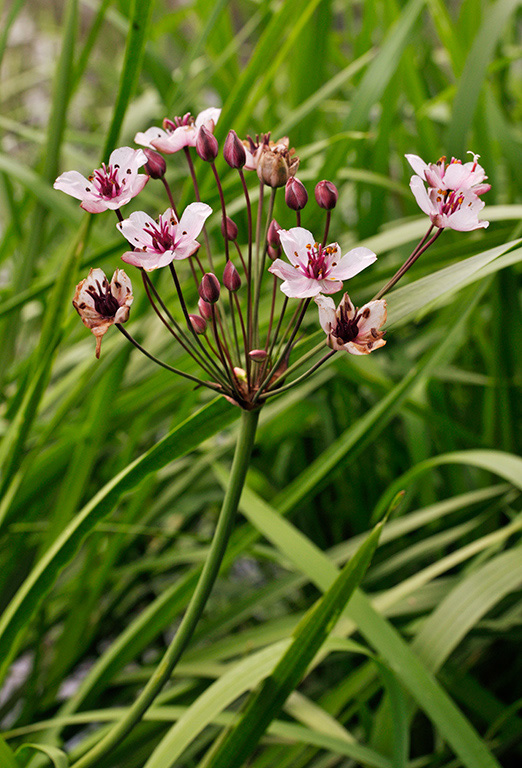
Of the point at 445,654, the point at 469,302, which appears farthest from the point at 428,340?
the point at 445,654

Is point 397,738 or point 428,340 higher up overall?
point 428,340

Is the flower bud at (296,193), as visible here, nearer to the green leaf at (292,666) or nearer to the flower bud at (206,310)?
the flower bud at (206,310)

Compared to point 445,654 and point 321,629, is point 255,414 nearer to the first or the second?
point 321,629

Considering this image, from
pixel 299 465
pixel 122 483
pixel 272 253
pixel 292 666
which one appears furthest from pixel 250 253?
pixel 299 465

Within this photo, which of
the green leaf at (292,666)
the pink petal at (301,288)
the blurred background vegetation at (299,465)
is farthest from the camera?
the blurred background vegetation at (299,465)

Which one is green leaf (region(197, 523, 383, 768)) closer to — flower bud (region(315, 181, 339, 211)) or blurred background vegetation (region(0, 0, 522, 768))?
blurred background vegetation (region(0, 0, 522, 768))

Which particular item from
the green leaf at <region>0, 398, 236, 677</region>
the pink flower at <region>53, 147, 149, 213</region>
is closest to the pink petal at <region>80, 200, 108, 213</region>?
the pink flower at <region>53, 147, 149, 213</region>

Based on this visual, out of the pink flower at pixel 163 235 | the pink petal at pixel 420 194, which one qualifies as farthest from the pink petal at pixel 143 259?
the pink petal at pixel 420 194
